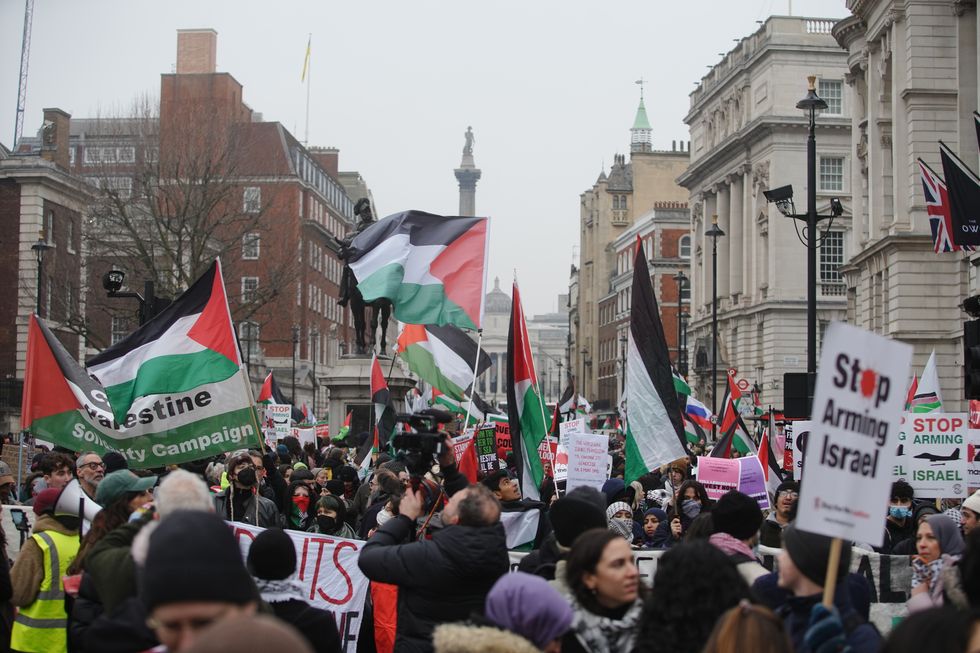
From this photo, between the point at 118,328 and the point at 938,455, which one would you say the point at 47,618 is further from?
the point at 118,328

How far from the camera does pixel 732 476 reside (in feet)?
42.3

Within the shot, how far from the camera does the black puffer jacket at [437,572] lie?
20.9 ft

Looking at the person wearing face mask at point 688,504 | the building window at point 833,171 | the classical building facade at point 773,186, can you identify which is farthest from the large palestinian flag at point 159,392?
the building window at point 833,171

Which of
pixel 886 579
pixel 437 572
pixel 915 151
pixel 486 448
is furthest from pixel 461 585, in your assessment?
pixel 915 151

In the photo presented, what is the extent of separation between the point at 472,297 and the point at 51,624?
24.2ft

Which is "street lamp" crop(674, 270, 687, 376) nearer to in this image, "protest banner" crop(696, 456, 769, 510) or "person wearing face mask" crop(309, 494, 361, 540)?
"protest banner" crop(696, 456, 769, 510)

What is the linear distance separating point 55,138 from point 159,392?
4975 cm

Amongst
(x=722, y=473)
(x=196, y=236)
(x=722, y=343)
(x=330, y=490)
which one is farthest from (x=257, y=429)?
(x=722, y=343)

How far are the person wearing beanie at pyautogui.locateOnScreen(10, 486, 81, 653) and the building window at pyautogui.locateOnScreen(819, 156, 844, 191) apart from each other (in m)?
64.7

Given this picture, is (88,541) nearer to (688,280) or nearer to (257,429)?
(257,429)

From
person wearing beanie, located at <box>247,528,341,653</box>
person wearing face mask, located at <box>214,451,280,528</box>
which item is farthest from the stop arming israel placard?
person wearing face mask, located at <box>214,451,280,528</box>

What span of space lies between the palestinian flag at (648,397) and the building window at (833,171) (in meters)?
59.5

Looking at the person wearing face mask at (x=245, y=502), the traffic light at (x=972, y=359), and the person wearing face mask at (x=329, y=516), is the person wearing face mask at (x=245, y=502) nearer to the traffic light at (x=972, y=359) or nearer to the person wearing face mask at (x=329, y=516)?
the person wearing face mask at (x=329, y=516)

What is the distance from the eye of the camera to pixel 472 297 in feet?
46.5
